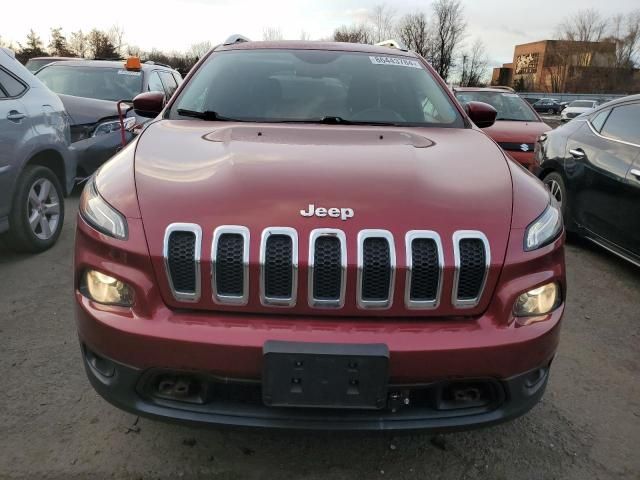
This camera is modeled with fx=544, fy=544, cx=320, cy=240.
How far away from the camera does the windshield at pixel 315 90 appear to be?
9.91 feet

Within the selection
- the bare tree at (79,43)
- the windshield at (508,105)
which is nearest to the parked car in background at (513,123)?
A: the windshield at (508,105)

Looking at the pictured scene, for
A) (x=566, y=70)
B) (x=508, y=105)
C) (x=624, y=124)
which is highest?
(x=624, y=124)

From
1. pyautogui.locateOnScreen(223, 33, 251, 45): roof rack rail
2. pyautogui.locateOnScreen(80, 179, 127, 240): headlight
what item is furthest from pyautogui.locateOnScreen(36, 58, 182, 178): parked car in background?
pyautogui.locateOnScreen(80, 179, 127, 240): headlight

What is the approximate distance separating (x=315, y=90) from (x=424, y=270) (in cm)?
171

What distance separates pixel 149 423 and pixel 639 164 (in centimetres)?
384

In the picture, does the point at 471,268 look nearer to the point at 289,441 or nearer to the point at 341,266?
the point at 341,266

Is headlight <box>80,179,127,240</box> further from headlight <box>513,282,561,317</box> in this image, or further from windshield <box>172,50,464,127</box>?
headlight <box>513,282,561,317</box>

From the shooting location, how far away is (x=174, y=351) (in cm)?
178

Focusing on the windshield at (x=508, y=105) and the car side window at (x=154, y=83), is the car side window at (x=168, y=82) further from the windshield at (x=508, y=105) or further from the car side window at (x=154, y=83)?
the windshield at (x=508, y=105)

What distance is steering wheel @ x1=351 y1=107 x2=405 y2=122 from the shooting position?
302cm

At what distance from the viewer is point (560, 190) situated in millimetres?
5273

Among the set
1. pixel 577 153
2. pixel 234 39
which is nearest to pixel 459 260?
pixel 234 39

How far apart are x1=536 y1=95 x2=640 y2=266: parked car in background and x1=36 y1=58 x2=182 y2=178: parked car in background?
478cm

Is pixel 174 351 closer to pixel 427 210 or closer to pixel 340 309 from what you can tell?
pixel 340 309
